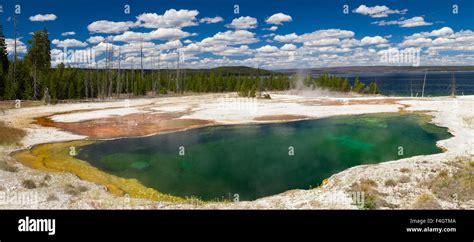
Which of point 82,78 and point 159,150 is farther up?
point 82,78

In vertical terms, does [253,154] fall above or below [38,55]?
below

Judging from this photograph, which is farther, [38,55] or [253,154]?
[38,55]

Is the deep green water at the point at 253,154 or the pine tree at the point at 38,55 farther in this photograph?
the pine tree at the point at 38,55

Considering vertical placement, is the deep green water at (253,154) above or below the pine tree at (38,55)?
below

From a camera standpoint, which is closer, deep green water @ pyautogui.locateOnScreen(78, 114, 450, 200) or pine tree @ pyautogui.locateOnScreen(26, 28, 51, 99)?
deep green water @ pyautogui.locateOnScreen(78, 114, 450, 200)

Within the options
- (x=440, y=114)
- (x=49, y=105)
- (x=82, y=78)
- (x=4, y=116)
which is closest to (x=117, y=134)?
(x=4, y=116)

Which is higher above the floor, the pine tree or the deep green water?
the pine tree
